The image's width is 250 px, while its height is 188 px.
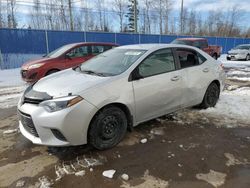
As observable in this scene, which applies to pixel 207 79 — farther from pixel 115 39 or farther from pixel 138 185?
pixel 115 39

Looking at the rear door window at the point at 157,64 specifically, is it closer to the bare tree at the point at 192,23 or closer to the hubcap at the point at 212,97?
the hubcap at the point at 212,97

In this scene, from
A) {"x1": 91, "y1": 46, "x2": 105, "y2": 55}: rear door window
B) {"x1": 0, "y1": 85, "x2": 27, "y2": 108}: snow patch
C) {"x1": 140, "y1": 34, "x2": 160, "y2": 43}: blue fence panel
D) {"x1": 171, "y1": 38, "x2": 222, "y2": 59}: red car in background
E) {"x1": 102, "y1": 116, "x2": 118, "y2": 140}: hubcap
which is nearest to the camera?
{"x1": 102, "y1": 116, "x2": 118, "y2": 140}: hubcap

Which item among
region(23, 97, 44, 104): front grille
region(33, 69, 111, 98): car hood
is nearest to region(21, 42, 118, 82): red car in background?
region(33, 69, 111, 98): car hood

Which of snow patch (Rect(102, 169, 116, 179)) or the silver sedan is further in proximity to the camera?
the silver sedan

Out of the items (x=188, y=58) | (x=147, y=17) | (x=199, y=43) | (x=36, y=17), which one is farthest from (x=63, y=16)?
(x=188, y=58)

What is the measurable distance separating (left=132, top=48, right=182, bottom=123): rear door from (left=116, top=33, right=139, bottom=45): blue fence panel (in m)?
13.8

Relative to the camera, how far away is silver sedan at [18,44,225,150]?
3262mm

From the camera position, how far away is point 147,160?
342cm

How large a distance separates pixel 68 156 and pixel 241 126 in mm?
3297

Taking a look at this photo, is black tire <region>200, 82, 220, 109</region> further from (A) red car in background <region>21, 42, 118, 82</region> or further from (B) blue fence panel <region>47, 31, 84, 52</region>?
(B) blue fence panel <region>47, 31, 84, 52</region>

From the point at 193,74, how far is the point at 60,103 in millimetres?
2899

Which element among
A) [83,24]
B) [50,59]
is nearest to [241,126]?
[50,59]

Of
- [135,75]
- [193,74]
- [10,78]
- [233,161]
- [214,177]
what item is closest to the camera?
[214,177]

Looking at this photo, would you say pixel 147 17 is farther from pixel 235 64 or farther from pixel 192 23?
pixel 235 64
